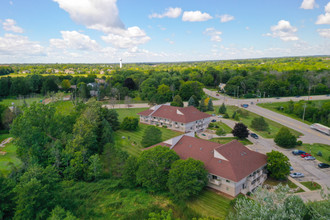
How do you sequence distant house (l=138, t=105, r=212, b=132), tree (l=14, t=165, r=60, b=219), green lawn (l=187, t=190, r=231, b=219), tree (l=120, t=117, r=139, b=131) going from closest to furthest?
tree (l=14, t=165, r=60, b=219)
green lawn (l=187, t=190, r=231, b=219)
tree (l=120, t=117, r=139, b=131)
distant house (l=138, t=105, r=212, b=132)

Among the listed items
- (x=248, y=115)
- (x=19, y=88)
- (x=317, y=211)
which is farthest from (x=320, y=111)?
(x=19, y=88)

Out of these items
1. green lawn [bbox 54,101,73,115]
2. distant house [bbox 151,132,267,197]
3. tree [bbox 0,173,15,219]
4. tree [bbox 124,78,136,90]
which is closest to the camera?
tree [bbox 0,173,15,219]

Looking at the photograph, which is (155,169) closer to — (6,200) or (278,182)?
(6,200)

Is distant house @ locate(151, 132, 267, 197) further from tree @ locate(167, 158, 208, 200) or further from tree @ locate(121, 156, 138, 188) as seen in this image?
tree @ locate(121, 156, 138, 188)

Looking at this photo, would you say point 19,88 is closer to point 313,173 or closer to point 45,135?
point 45,135

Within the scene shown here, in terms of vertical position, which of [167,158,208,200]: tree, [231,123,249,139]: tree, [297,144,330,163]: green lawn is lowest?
[297,144,330,163]: green lawn

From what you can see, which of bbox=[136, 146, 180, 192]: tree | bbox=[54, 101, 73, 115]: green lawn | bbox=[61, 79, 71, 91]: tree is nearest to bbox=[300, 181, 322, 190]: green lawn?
bbox=[136, 146, 180, 192]: tree

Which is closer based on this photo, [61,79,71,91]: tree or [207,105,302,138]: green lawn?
[207,105,302,138]: green lawn
